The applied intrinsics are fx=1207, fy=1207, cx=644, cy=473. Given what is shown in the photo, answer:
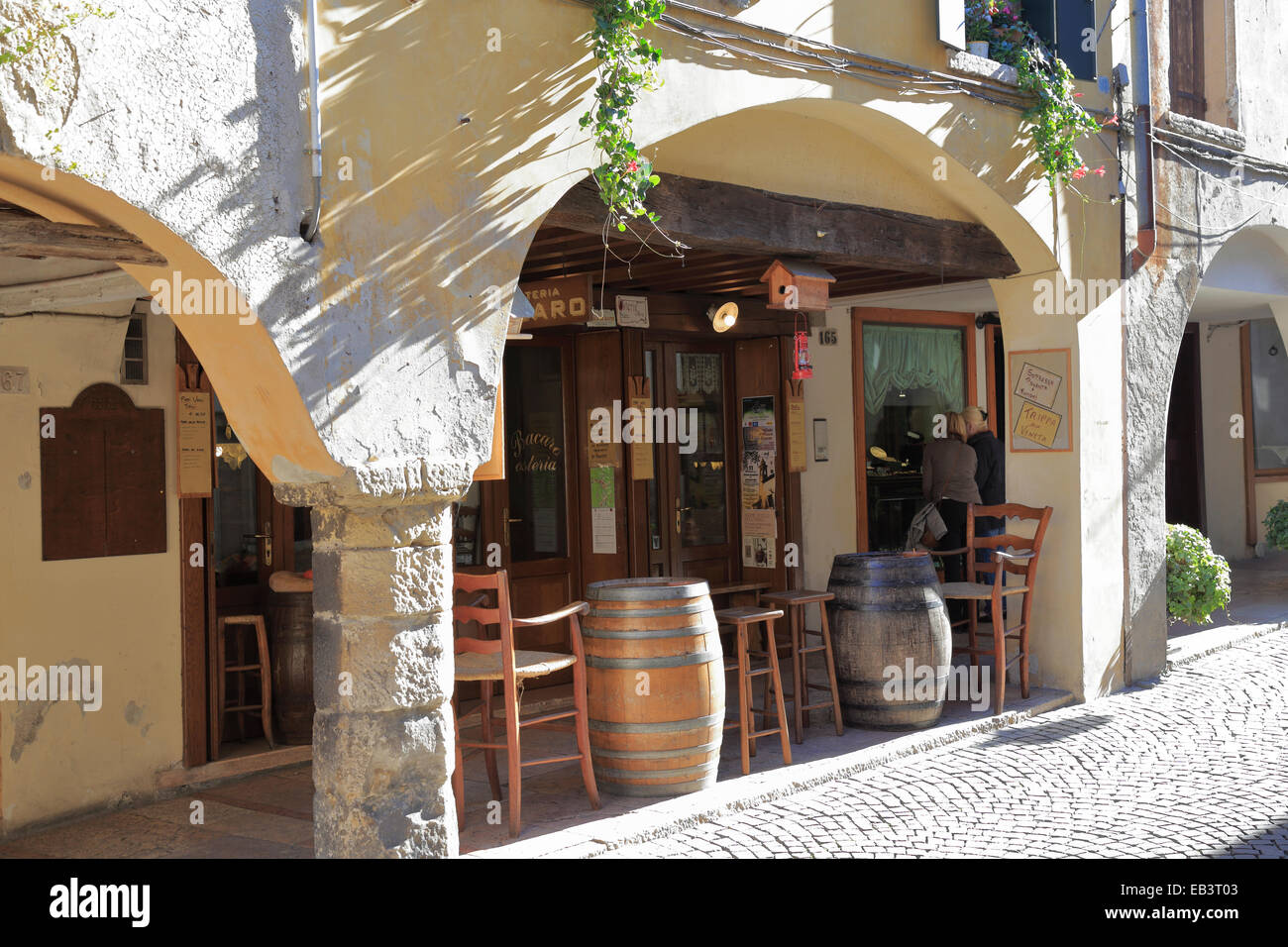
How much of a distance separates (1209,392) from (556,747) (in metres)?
10.6

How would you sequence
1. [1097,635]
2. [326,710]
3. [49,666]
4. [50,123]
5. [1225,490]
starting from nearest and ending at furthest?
[50,123] < [326,710] < [49,666] < [1097,635] < [1225,490]

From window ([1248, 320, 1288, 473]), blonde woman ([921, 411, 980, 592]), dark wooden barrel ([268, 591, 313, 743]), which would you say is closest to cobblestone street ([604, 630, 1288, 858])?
blonde woman ([921, 411, 980, 592])

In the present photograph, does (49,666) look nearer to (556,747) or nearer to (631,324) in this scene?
(556,747)

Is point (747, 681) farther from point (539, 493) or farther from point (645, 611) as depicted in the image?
point (539, 493)

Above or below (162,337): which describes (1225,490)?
below

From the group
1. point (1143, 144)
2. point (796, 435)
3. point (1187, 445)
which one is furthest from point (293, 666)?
point (1187, 445)

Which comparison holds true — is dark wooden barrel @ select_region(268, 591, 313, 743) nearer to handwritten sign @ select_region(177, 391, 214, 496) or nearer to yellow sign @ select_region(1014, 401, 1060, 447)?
handwritten sign @ select_region(177, 391, 214, 496)

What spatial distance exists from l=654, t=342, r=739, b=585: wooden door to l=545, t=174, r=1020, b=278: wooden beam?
2.10m

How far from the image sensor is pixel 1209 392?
45.9 ft

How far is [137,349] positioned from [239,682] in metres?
1.77

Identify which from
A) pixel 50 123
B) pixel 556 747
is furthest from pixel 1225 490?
pixel 50 123

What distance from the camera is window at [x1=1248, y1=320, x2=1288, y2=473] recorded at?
44.8 ft

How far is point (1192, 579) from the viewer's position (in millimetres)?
8258
